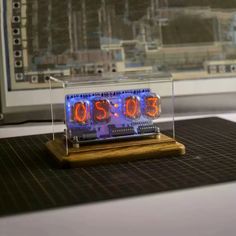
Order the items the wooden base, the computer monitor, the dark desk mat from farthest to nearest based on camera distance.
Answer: the computer monitor
the wooden base
the dark desk mat

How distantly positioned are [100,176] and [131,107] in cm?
18

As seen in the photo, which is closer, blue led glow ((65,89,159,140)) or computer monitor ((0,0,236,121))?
blue led glow ((65,89,159,140))

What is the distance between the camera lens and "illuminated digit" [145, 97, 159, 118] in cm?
104

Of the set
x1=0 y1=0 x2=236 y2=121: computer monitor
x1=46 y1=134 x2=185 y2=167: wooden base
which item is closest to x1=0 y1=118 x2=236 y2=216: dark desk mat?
x1=46 y1=134 x2=185 y2=167: wooden base

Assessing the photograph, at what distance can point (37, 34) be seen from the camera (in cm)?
138

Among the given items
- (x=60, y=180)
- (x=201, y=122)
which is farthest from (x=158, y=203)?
(x=201, y=122)

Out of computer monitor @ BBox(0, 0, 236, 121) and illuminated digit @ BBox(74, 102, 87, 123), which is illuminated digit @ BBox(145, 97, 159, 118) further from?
computer monitor @ BBox(0, 0, 236, 121)

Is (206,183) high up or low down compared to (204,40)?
down

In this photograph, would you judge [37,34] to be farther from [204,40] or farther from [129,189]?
[129,189]

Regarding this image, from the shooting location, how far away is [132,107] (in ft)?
3.36

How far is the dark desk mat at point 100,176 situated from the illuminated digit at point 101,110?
10 cm

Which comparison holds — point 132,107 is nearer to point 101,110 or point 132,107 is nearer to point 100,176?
point 101,110

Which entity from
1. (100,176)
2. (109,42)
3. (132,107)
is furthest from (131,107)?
(109,42)

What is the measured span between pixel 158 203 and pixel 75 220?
13 cm
